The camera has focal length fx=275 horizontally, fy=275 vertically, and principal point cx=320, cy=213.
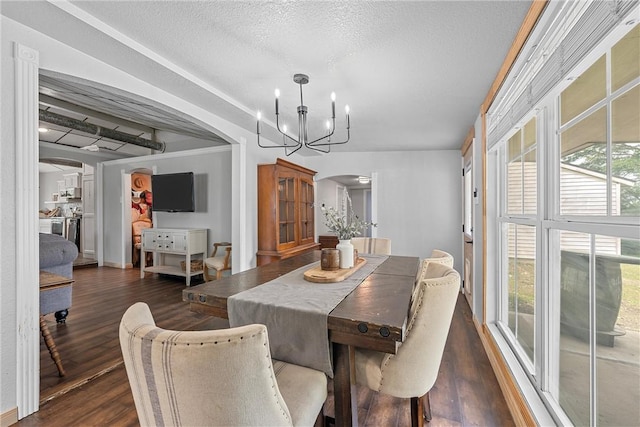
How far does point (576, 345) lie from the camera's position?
1323 millimetres

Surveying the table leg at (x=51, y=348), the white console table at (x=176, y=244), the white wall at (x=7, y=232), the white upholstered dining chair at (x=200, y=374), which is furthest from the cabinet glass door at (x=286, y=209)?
the white upholstered dining chair at (x=200, y=374)

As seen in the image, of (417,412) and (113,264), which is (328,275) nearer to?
(417,412)

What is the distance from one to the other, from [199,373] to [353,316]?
637 millimetres

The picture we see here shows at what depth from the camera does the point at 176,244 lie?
462cm

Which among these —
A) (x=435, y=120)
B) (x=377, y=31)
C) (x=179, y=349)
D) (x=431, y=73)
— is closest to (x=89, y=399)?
(x=179, y=349)

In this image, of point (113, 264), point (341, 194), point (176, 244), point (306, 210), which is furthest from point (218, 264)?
point (341, 194)

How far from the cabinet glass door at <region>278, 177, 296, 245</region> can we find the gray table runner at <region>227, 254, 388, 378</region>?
2413mm

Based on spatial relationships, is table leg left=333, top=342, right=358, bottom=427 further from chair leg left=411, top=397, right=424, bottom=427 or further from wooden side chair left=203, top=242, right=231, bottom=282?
wooden side chair left=203, top=242, right=231, bottom=282

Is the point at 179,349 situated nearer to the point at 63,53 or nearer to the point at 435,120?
the point at 63,53

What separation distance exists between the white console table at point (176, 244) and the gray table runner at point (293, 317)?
355 cm

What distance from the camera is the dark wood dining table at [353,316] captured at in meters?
1.08

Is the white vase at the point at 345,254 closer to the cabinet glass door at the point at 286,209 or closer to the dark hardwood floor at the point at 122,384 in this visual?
the dark hardwood floor at the point at 122,384

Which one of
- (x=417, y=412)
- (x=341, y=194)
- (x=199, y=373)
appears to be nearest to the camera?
(x=199, y=373)

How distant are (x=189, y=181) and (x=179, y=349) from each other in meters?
4.62
